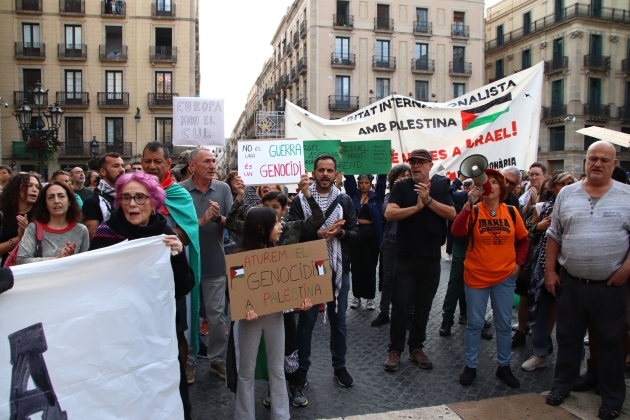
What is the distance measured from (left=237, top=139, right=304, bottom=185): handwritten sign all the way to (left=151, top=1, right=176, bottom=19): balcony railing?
3216cm

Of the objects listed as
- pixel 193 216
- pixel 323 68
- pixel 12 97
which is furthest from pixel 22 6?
pixel 193 216

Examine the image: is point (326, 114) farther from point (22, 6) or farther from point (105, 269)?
point (105, 269)

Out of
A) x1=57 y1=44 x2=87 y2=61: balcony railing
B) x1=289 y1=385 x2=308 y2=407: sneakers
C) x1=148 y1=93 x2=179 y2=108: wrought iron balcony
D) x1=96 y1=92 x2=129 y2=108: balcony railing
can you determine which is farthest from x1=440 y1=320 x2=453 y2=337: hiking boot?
x1=57 y1=44 x2=87 y2=61: balcony railing

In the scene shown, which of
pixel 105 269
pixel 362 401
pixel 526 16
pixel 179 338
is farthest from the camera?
pixel 526 16

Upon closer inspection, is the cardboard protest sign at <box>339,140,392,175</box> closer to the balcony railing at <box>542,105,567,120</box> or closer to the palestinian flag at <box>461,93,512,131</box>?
the palestinian flag at <box>461,93,512,131</box>

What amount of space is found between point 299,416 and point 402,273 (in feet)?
5.31

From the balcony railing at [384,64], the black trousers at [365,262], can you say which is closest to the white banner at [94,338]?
the black trousers at [365,262]

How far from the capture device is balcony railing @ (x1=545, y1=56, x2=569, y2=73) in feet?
119

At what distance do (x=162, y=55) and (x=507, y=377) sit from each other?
33946mm

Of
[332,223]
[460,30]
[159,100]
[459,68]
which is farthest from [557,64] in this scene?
[332,223]

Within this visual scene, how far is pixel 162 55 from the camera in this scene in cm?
3341

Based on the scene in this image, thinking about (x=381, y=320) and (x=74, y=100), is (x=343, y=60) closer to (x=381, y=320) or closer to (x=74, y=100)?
(x=74, y=100)

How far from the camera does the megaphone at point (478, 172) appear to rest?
4.10 meters

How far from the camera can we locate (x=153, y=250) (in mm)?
2963
